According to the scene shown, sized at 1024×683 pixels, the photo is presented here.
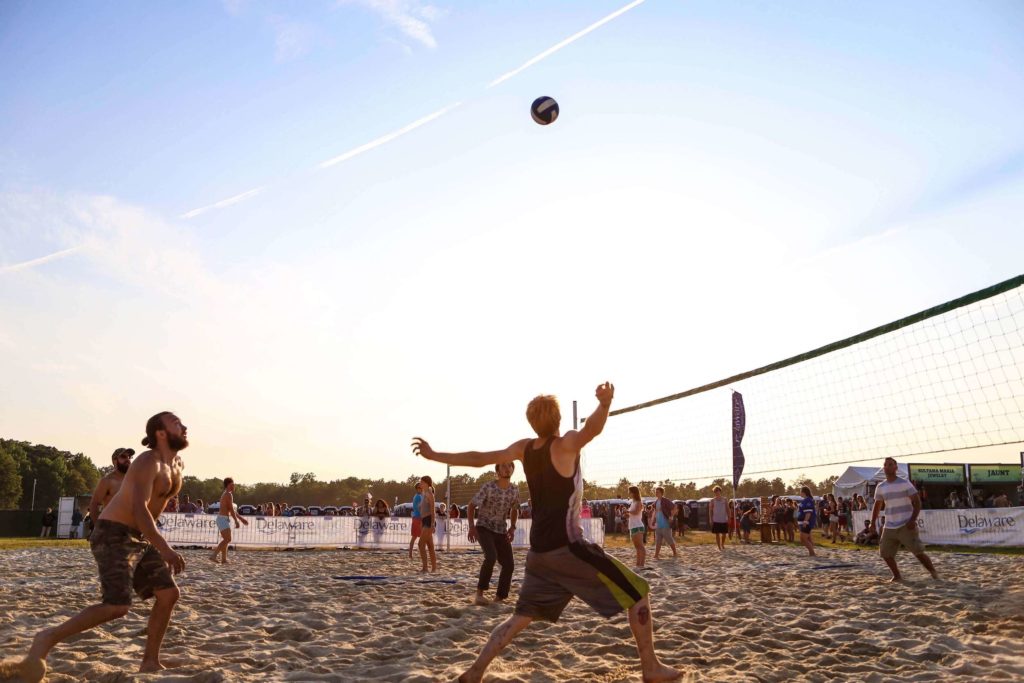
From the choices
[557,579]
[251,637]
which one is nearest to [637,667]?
[557,579]

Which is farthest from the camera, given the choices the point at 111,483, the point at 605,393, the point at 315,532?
the point at 315,532

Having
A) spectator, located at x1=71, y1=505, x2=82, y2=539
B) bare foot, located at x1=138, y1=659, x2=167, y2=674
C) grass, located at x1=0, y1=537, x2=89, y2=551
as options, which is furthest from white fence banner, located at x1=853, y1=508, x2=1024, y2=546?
spectator, located at x1=71, y1=505, x2=82, y2=539

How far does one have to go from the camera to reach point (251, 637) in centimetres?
552

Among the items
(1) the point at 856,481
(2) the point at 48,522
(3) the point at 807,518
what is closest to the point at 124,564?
(3) the point at 807,518

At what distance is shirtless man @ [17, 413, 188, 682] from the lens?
4023 mm

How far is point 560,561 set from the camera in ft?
12.4

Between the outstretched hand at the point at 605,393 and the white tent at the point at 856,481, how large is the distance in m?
23.2

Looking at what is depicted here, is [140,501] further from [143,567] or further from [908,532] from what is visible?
[908,532]

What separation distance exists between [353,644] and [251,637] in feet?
2.71

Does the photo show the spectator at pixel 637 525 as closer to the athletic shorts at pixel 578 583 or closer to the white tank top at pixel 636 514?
the white tank top at pixel 636 514

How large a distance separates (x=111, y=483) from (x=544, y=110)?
6.70 m

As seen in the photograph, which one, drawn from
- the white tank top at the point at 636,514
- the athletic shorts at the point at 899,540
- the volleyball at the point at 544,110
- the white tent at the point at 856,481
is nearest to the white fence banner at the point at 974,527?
the white tent at the point at 856,481

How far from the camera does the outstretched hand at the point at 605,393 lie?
11.8 feet

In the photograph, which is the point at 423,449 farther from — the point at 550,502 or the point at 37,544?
the point at 37,544
